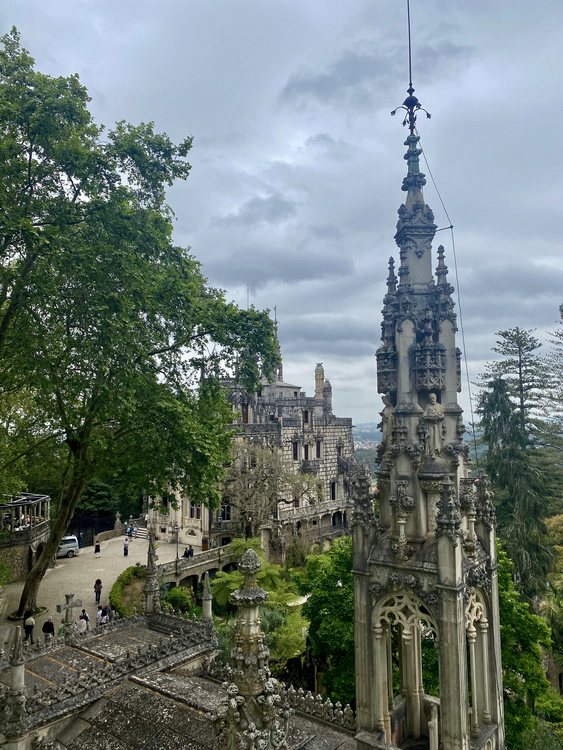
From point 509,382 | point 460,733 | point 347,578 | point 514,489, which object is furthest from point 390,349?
point 509,382

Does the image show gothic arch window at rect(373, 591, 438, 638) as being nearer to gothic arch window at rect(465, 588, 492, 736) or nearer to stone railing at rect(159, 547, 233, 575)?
gothic arch window at rect(465, 588, 492, 736)

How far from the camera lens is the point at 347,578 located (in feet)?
58.5

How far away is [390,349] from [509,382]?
27.3 m

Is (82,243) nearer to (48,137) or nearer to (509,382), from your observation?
(48,137)

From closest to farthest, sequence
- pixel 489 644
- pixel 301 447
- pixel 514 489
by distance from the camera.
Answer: pixel 489 644 → pixel 514 489 → pixel 301 447

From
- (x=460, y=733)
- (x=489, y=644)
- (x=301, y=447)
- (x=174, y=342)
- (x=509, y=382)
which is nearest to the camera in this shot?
(x=460, y=733)

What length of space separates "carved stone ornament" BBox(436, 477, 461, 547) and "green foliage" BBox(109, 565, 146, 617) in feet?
68.4

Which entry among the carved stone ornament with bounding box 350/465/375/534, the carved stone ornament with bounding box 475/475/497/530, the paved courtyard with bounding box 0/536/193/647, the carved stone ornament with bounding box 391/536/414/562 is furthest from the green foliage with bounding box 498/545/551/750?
the paved courtyard with bounding box 0/536/193/647

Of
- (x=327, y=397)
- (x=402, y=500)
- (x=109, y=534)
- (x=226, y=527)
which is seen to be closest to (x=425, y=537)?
(x=402, y=500)

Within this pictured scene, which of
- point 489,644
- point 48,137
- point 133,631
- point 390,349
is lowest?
point 133,631

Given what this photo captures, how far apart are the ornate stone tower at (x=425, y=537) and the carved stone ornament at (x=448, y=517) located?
0.01m

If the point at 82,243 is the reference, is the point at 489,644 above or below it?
below

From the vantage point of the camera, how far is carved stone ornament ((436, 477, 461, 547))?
6.54 m

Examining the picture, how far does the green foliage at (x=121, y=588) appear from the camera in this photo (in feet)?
79.2
